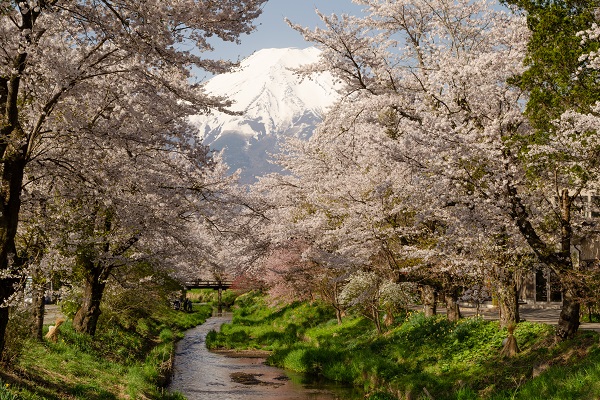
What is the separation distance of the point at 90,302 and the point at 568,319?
13.5 meters

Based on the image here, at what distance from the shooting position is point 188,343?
30078mm

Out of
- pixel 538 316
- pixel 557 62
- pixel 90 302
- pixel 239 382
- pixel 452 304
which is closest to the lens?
pixel 557 62

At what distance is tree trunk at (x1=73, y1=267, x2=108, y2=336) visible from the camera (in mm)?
17750

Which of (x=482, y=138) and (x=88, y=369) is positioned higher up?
(x=482, y=138)

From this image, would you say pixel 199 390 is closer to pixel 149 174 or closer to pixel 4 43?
pixel 149 174

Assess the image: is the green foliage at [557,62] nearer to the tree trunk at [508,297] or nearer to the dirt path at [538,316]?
the tree trunk at [508,297]

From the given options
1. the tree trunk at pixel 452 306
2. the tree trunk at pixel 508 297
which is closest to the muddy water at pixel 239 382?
the tree trunk at pixel 452 306

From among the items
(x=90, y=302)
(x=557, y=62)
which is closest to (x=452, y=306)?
(x=557, y=62)

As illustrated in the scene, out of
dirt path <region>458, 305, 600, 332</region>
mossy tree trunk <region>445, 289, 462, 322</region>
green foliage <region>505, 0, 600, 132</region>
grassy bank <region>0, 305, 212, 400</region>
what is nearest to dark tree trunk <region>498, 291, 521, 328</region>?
dirt path <region>458, 305, 600, 332</region>

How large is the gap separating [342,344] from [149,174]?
13.0 meters

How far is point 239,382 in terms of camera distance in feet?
64.6

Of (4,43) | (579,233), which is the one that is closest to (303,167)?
(579,233)

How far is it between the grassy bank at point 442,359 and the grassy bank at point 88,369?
570 cm

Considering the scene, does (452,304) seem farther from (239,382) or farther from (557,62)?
(557,62)
